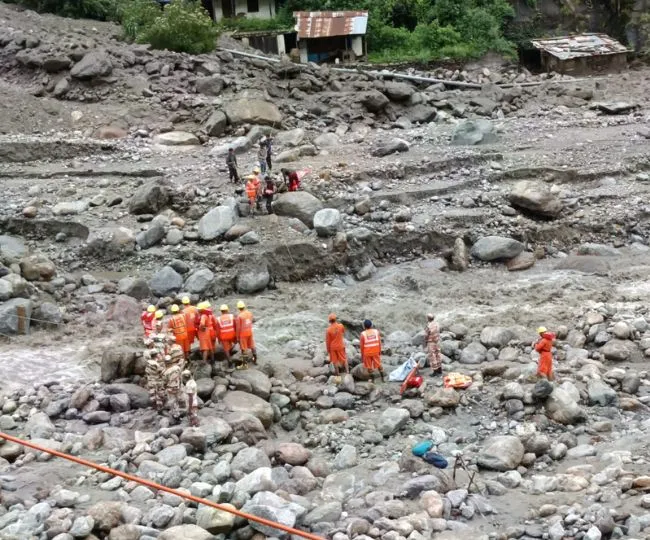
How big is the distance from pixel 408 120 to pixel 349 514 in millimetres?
18644

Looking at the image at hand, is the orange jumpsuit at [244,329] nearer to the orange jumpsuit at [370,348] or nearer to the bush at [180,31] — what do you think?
the orange jumpsuit at [370,348]

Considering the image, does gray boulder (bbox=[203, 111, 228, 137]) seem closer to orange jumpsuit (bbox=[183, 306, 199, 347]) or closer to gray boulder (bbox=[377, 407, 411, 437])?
orange jumpsuit (bbox=[183, 306, 199, 347])

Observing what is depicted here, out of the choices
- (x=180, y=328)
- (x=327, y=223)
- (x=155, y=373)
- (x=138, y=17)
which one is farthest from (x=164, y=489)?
(x=138, y=17)

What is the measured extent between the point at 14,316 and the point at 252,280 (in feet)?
15.3

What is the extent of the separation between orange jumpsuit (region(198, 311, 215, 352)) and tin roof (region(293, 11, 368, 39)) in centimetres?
2231

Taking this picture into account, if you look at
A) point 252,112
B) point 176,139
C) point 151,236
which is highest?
point 252,112

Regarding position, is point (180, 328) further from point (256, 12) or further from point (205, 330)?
point (256, 12)

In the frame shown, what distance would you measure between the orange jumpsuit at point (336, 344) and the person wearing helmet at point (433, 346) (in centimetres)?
132

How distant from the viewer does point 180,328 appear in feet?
39.1

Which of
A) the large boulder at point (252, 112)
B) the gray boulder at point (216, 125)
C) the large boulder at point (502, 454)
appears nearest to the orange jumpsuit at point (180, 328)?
the large boulder at point (502, 454)

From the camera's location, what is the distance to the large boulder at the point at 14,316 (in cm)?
1353

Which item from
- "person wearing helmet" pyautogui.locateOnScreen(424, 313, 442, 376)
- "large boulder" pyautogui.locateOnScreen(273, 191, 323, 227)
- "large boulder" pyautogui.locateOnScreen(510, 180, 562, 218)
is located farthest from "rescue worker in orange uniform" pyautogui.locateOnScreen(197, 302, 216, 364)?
"large boulder" pyautogui.locateOnScreen(510, 180, 562, 218)

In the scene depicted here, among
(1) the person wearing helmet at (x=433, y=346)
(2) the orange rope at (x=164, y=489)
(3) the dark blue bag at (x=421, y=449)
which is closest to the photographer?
(2) the orange rope at (x=164, y=489)

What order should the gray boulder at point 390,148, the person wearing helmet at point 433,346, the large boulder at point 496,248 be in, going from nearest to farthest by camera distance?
1. the person wearing helmet at point 433,346
2. the large boulder at point 496,248
3. the gray boulder at point 390,148
